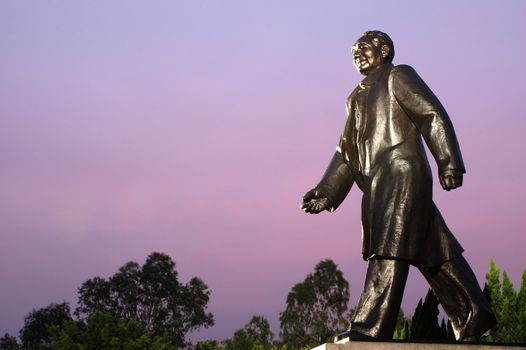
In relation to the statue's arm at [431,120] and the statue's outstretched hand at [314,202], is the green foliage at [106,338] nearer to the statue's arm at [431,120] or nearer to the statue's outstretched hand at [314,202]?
the statue's outstretched hand at [314,202]

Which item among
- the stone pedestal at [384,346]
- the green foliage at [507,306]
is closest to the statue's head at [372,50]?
the stone pedestal at [384,346]

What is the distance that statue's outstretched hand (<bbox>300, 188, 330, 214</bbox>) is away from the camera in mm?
8367

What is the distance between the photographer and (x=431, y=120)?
7.70m

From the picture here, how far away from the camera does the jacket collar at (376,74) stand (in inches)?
318

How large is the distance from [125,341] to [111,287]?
1736 cm

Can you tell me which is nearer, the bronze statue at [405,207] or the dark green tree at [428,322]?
the bronze statue at [405,207]

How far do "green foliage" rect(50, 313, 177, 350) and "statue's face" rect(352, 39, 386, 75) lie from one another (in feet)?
77.8

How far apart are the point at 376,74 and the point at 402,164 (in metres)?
0.81

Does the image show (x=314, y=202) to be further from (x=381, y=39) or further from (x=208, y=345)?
(x=208, y=345)

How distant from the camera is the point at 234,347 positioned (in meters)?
44.5

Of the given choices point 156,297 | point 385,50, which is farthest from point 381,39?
point 156,297

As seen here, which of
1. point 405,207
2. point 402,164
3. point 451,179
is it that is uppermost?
point 402,164

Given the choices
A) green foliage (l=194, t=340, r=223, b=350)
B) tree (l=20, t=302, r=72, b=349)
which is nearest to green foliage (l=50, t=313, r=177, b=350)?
green foliage (l=194, t=340, r=223, b=350)

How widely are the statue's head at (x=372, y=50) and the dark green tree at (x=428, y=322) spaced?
5692mm
